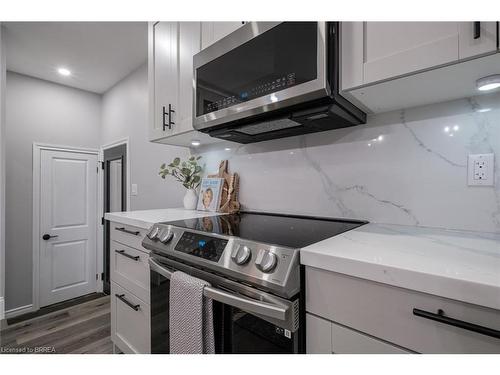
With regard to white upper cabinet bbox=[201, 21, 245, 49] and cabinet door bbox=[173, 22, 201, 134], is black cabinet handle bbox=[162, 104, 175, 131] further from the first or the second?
white upper cabinet bbox=[201, 21, 245, 49]

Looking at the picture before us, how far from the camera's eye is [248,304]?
718mm

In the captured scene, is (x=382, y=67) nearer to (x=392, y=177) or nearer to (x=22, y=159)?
(x=392, y=177)

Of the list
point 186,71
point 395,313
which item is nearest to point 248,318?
point 395,313

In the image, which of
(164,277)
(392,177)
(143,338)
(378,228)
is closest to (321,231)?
(378,228)

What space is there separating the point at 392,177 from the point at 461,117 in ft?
1.08

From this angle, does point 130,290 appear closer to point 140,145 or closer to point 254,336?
point 254,336

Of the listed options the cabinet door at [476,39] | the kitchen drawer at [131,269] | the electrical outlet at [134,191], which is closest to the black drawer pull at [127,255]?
the kitchen drawer at [131,269]

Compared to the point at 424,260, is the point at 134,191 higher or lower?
higher

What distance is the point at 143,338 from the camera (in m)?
1.31

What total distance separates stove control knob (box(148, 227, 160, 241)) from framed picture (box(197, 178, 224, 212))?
1.81 ft

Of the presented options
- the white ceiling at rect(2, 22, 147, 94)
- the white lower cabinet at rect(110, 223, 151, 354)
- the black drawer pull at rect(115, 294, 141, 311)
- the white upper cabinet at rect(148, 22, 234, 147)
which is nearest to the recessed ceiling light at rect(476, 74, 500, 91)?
the white upper cabinet at rect(148, 22, 234, 147)

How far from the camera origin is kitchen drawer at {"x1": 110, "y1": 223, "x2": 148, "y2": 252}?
130 centimetres

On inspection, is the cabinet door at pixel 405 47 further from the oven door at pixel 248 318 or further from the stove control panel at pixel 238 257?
the oven door at pixel 248 318

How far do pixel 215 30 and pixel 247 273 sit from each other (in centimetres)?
125
